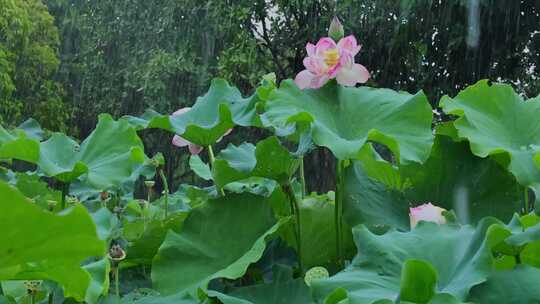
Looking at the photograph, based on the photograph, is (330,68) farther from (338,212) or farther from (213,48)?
(213,48)

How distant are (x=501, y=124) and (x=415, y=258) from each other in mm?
298

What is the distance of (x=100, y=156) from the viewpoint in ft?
2.97

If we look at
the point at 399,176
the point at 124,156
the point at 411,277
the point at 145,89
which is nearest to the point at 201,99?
the point at 124,156

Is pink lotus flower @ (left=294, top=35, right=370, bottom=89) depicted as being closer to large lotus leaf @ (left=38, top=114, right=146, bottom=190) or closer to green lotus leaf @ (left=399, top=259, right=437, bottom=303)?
large lotus leaf @ (left=38, top=114, right=146, bottom=190)

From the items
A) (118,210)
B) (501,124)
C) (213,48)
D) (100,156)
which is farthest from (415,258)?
(213,48)

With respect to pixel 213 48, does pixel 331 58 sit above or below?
above

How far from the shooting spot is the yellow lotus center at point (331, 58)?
31.4 inches

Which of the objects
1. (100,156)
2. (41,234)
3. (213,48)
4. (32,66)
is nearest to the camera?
(41,234)

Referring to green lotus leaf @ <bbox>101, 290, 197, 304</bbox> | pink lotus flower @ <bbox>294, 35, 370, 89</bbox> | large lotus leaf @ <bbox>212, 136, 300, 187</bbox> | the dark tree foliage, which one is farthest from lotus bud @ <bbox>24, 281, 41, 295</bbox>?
the dark tree foliage

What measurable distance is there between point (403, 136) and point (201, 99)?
289mm

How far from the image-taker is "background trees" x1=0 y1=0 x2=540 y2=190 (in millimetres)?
5984

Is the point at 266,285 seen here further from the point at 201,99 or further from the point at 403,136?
the point at 201,99

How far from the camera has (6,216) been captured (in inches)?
16.8

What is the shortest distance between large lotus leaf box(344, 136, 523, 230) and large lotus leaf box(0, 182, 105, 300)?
35 centimetres
